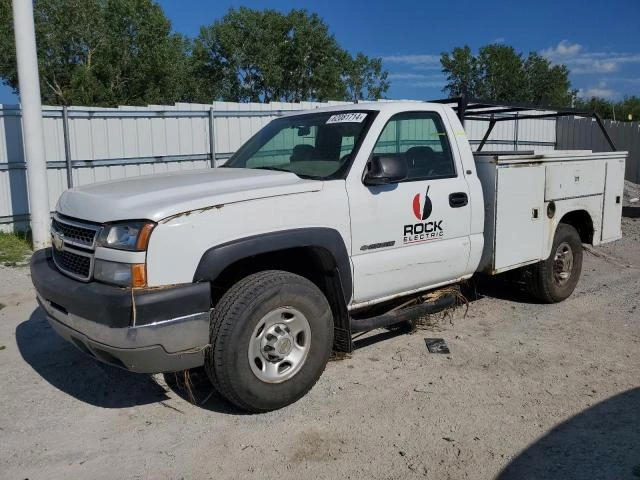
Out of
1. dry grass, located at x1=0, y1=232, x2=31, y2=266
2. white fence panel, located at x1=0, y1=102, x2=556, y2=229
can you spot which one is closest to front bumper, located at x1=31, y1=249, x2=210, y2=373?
dry grass, located at x1=0, y1=232, x2=31, y2=266

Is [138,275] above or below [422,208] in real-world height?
below

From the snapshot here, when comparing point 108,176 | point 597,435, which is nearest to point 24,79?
point 108,176

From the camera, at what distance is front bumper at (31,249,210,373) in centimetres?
328

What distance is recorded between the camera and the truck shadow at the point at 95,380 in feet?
13.8

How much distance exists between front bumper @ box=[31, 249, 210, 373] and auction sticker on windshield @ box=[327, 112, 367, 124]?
6.16 feet

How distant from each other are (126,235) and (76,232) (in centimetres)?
58

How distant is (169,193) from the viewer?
3.65 m

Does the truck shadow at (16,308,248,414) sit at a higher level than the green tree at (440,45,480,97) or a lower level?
lower

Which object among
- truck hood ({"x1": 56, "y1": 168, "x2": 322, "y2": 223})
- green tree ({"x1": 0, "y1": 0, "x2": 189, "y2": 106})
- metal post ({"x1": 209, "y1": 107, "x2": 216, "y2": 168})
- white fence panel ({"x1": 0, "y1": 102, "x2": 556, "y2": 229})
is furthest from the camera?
green tree ({"x1": 0, "y1": 0, "x2": 189, "y2": 106})

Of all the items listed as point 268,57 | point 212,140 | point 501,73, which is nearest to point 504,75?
point 501,73

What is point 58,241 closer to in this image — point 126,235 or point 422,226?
point 126,235

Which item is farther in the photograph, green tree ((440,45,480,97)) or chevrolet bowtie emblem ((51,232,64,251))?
green tree ((440,45,480,97))

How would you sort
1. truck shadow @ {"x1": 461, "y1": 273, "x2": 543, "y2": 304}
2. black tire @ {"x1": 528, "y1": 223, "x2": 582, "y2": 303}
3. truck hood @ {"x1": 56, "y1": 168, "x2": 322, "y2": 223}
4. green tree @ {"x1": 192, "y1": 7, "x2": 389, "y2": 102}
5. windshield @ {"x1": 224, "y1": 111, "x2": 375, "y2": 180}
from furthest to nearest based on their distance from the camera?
green tree @ {"x1": 192, "y1": 7, "x2": 389, "y2": 102} < truck shadow @ {"x1": 461, "y1": 273, "x2": 543, "y2": 304} < black tire @ {"x1": 528, "y1": 223, "x2": 582, "y2": 303} < windshield @ {"x1": 224, "y1": 111, "x2": 375, "y2": 180} < truck hood @ {"x1": 56, "y1": 168, "x2": 322, "y2": 223}

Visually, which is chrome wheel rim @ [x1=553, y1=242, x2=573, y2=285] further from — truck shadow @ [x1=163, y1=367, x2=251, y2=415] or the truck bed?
truck shadow @ [x1=163, y1=367, x2=251, y2=415]
